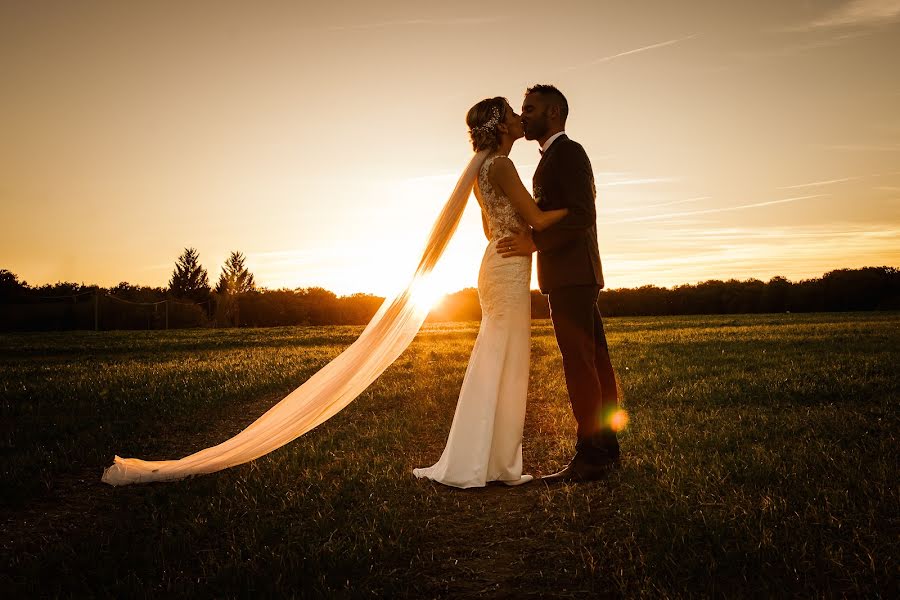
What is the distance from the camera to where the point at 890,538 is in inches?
148

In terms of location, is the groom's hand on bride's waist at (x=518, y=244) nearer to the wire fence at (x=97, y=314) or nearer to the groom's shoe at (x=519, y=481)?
the groom's shoe at (x=519, y=481)

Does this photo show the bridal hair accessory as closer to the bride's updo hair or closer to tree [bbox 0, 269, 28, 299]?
the bride's updo hair

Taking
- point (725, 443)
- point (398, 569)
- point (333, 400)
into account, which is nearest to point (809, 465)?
point (725, 443)

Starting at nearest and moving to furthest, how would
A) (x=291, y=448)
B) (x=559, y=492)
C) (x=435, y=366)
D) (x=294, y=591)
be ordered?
1. (x=294, y=591)
2. (x=559, y=492)
3. (x=291, y=448)
4. (x=435, y=366)

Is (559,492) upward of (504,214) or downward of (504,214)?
downward

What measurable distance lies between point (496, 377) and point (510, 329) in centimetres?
47

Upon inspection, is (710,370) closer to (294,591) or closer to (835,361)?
(835,361)

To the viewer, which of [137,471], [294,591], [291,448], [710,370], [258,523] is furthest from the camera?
[710,370]

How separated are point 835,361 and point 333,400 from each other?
461 inches

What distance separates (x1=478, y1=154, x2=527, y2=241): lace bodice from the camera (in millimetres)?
5402

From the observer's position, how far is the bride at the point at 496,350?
17.6ft

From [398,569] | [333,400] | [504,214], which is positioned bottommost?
[398,569]

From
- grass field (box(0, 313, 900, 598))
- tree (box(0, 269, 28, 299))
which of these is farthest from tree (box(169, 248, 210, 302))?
grass field (box(0, 313, 900, 598))

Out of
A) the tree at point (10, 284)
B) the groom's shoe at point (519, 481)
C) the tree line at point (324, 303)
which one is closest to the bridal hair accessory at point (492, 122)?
the groom's shoe at point (519, 481)
